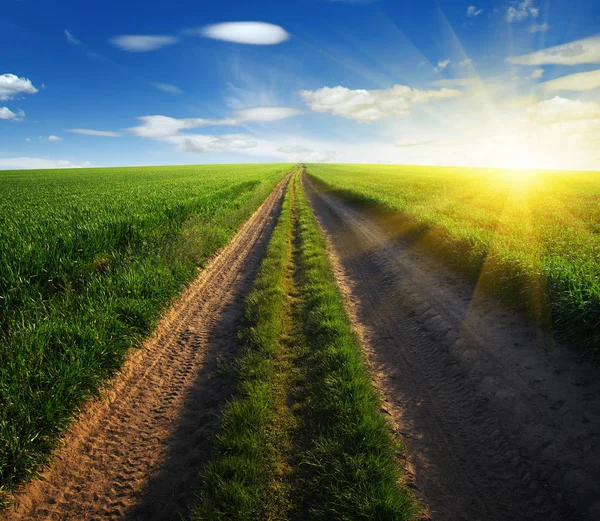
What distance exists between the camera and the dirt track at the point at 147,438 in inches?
112

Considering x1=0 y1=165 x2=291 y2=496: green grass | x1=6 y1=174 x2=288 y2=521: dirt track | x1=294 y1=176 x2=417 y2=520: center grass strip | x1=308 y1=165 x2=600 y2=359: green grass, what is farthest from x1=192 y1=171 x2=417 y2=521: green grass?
x1=308 y1=165 x2=600 y2=359: green grass

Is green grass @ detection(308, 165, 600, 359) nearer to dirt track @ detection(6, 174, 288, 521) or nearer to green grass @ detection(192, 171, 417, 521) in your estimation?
green grass @ detection(192, 171, 417, 521)

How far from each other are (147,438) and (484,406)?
4177mm

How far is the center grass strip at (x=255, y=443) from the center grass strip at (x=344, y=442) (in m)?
0.27

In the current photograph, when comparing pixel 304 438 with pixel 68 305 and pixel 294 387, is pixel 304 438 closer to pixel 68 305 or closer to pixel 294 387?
pixel 294 387

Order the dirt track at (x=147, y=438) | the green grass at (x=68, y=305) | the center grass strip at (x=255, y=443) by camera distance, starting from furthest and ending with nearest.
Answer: the green grass at (x=68, y=305) → the dirt track at (x=147, y=438) → the center grass strip at (x=255, y=443)

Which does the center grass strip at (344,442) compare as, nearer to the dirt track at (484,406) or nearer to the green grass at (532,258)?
the dirt track at (484,406)

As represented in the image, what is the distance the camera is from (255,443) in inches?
125

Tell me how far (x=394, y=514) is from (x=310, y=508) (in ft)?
2.41

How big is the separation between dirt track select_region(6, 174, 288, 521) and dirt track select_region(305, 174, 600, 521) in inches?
94.4

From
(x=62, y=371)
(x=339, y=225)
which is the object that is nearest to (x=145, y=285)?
(x=62, y=371)

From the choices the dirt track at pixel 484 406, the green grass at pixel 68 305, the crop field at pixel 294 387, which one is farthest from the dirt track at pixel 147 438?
the dirt track at pixel 484 406

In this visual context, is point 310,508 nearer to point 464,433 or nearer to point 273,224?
point 464,433

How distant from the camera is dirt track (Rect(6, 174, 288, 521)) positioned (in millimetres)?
2842
